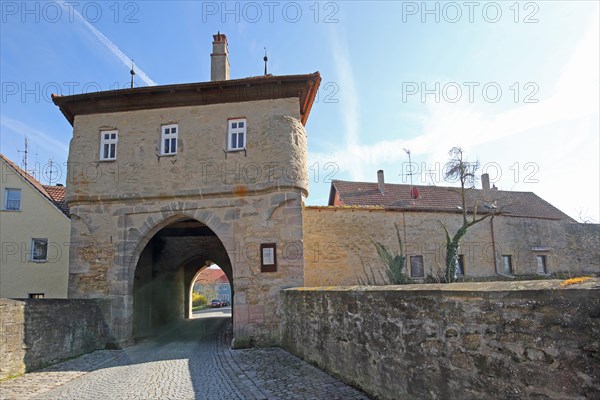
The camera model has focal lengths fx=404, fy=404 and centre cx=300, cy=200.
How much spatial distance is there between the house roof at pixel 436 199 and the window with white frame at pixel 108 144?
1064cm

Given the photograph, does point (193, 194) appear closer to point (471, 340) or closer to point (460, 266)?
point (471, 340)

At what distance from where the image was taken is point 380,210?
45.1 feet

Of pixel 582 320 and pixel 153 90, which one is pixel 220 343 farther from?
pixel 582 320

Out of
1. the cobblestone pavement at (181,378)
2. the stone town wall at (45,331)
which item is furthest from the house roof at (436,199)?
the stone town wall at (45,331)

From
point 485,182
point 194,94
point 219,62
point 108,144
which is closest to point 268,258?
point 194,94

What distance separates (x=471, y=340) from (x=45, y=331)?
325 inches

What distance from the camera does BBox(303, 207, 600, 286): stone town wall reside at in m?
12.7

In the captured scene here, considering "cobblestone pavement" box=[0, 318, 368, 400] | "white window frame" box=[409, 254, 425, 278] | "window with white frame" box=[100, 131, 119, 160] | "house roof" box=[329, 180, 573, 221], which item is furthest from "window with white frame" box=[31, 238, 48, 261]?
"white window frame" box=[409, 254, 425, 278]

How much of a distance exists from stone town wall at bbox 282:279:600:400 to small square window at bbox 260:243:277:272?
4.34 m

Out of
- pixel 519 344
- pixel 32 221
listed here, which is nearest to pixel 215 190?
pixel 519 344

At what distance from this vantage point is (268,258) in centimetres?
1048

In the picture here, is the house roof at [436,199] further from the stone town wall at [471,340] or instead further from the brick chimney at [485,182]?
the stone town wall at [471,340]

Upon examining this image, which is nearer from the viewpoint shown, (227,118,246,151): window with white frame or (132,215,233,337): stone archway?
(227,118,246,151): window with white frame

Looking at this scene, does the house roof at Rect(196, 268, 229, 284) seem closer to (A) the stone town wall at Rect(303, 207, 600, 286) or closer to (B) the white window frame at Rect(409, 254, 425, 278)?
(A) the stone town wall at Rect(303, 207, 600, 286)
